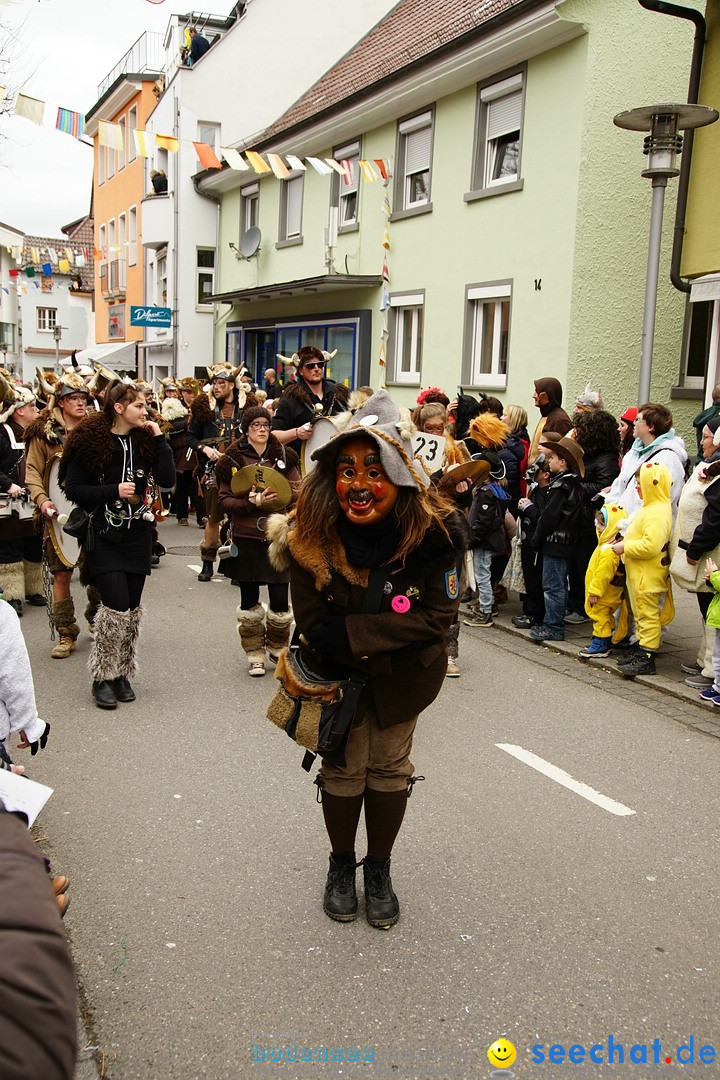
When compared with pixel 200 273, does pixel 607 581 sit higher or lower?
lower

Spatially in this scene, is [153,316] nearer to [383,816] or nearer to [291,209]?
[291,209]

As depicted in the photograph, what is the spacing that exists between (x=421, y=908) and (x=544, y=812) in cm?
114

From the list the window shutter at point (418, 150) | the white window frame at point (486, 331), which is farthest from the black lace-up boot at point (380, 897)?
the window shutter at point (418, 150)

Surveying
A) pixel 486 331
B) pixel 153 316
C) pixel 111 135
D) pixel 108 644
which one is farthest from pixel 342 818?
pixel 153 316

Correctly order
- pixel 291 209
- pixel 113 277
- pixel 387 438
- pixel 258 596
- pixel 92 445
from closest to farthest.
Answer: pixel 387 438, pixel 92 445, pixel 258 596, pixel 291 209, pixel 113 277

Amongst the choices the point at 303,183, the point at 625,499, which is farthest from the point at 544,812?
the point at 303,183

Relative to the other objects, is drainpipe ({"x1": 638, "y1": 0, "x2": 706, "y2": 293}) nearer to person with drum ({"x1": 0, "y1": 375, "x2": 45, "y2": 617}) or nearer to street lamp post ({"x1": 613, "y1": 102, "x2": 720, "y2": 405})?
street lamp post ({"x1": 613, "y1": 102, "x2": 720, "y2": 405})

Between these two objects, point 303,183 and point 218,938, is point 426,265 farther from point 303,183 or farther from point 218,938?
point 218,938

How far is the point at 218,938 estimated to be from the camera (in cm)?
329

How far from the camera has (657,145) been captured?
8.61 metres

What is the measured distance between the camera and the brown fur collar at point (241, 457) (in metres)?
6.70

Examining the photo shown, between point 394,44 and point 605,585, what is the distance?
Result: 55.7 ft

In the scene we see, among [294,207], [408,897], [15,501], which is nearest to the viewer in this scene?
[408,897]

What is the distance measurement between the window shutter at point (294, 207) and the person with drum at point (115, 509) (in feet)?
53.0
